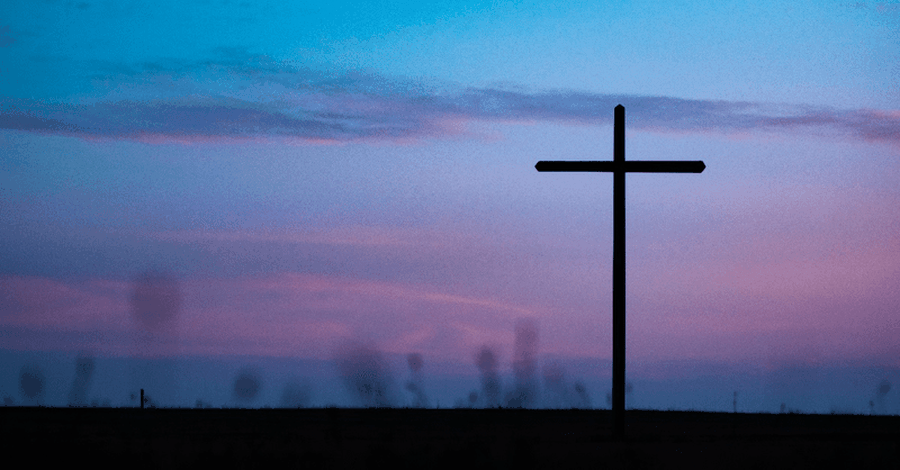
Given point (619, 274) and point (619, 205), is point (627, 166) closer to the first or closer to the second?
point (619, 205)

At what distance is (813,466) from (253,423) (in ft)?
46.5

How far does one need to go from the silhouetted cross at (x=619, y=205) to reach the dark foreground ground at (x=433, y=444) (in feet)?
2.89

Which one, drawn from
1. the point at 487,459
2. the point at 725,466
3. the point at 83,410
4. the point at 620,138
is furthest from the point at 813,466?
the point at 83,410

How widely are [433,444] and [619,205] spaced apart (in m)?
6.07

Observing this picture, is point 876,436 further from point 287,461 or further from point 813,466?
point 287,461

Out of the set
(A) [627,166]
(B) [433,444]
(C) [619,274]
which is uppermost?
(A) [627,166]

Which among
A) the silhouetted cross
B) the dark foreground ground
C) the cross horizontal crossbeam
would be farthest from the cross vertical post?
the dark foreground ground

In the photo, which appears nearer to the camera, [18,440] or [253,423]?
[18,440]

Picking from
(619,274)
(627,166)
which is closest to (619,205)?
(627,166)

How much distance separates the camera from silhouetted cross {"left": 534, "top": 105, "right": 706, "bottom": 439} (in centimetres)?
2048

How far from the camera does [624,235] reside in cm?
2072

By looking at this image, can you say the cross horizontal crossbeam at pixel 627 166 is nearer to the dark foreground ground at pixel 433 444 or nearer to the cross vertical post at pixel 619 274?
the cross vertical post at pixel 619 274

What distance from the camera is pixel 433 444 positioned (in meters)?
17.8

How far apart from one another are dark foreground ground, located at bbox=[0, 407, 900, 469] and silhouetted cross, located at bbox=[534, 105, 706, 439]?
0.88 metres
